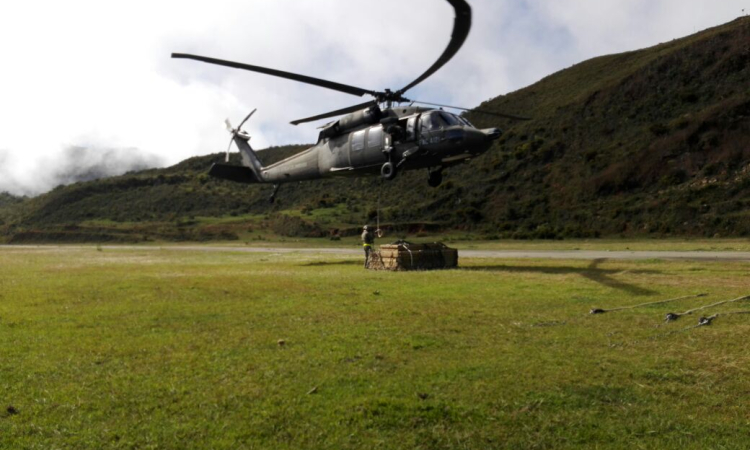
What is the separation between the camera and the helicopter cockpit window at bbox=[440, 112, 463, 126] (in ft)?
65.1

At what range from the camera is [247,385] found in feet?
19.3

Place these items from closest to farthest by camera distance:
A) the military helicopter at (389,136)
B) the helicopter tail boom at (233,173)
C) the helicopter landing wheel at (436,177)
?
the military helicopter at (389,136)
the helicopter landing wheel at (436,177)
the helicopter tail boom at (233,173)

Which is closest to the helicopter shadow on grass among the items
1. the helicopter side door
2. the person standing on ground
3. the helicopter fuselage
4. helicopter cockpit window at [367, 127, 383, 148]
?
the helicopter fuselage

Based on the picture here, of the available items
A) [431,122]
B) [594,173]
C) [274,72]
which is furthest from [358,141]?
[594,173]

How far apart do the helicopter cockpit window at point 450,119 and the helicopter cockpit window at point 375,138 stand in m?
2.85

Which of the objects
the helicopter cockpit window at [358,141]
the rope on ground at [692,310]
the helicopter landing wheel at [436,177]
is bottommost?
the rope on ground at [692,310]

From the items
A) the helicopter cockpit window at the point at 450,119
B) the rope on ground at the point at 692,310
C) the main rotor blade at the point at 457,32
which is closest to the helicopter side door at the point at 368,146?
the helicopter cockpit window at the point at 450,119

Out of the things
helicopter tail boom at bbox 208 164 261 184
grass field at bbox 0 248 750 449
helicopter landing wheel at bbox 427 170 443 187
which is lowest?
grass field at bbox 0 248 750 449

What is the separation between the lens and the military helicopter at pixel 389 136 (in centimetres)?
1925

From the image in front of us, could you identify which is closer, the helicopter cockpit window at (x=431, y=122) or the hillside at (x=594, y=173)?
the helicopter cockpit window at (x=431, y=122)

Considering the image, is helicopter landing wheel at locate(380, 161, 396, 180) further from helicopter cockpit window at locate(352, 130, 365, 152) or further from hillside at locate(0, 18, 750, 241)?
hillside at locate(0, 18, 750, 241)

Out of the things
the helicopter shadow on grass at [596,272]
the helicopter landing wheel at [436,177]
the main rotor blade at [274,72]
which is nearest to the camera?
the helicopter shadow on grass at [596,272]

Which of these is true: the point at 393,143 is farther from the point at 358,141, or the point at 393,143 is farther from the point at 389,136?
the point at 358,141

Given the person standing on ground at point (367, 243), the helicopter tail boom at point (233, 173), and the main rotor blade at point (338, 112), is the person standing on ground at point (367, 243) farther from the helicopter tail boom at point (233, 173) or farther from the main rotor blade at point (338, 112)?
the helicopter tail boom at point (233, 173)
